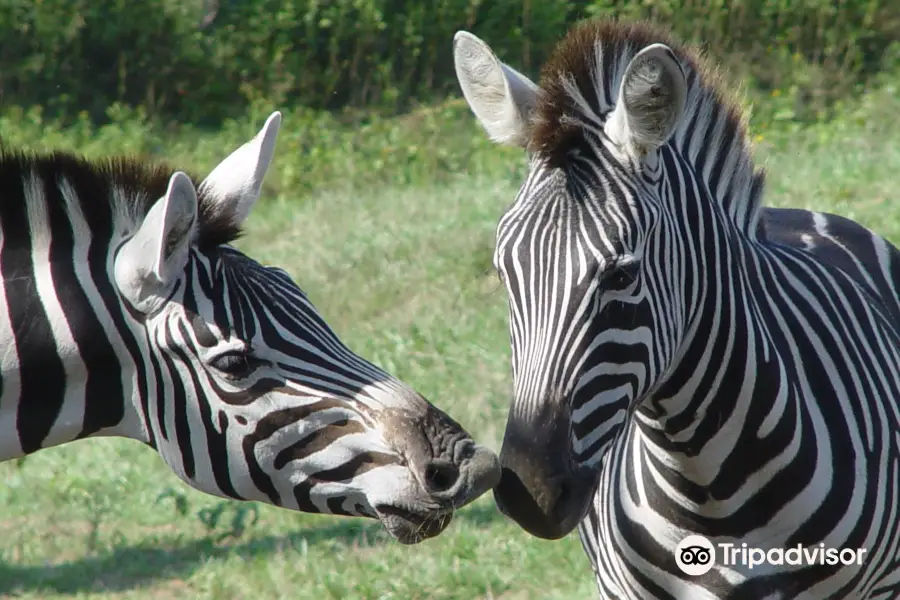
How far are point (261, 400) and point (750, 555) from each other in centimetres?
142

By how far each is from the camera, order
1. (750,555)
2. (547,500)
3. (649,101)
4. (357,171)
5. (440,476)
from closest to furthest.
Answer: (547,500), (649,101), (440,476), (750,555), (357,171)

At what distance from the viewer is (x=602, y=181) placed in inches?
113

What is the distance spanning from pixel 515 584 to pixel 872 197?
4918 millimetres

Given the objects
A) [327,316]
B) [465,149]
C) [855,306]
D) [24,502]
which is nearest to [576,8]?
[465,149]

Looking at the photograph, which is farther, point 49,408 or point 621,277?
point 49,408

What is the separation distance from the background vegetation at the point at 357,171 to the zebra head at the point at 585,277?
207 centimetres

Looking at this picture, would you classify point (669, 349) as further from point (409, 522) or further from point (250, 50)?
point (250, 50)

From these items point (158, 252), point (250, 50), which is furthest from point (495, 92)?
point (250, 50)

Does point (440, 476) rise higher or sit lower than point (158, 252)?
lower

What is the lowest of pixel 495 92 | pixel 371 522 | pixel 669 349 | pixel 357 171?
pixel 371 522

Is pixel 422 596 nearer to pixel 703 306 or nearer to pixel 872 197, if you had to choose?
pixel 703 306

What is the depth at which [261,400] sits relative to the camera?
300cm

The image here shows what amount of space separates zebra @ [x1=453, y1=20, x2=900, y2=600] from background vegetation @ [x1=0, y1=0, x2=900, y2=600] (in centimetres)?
162

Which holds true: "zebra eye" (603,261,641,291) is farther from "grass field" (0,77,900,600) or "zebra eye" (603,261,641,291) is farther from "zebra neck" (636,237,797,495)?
"grass field" (0,77,900,600)
